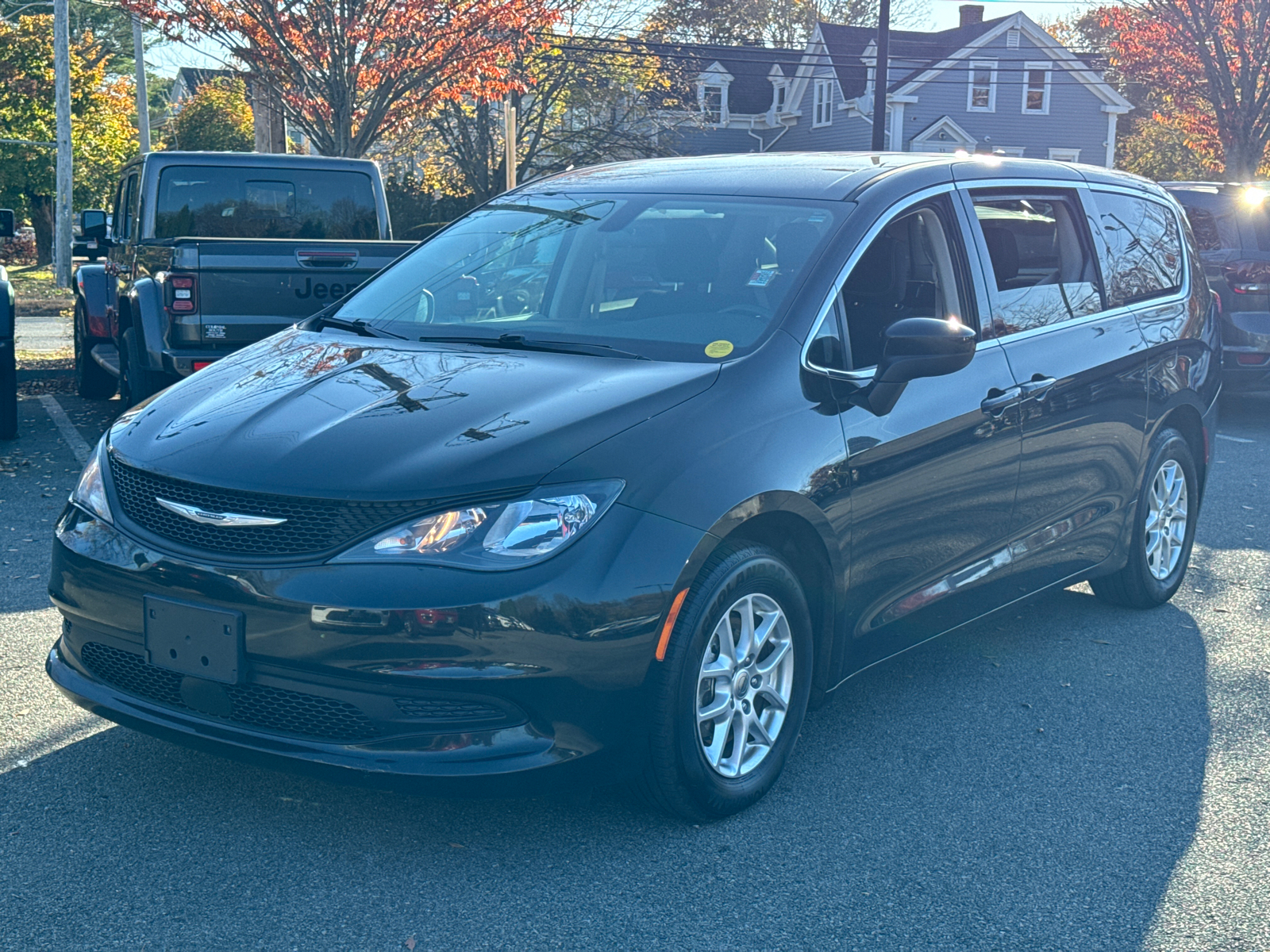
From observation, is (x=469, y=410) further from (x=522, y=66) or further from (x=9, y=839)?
(x=522, y=66)

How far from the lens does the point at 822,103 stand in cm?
4484

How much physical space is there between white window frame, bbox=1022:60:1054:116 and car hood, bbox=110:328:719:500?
43765 mm

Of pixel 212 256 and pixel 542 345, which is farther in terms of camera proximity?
pixel 212 256

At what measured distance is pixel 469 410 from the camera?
3.56m

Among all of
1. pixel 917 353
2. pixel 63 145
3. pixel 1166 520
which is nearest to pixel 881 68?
pixel 63 145

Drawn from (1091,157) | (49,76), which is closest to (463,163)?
(49,76)

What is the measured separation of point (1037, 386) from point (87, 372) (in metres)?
8.76

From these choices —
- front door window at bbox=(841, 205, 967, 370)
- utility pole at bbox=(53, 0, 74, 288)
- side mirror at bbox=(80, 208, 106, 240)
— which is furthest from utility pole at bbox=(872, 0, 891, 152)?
front door window at bbox=(841, 205, 967, 370)

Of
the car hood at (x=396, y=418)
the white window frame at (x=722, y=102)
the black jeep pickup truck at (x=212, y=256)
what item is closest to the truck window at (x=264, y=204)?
the black jeep pickup truck at (x=212, y=256)

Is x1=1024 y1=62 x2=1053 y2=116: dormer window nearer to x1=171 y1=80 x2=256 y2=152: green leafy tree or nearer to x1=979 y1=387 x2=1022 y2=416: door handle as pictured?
x1=171 y1=80 x2=256 y2=152: green leafy tree

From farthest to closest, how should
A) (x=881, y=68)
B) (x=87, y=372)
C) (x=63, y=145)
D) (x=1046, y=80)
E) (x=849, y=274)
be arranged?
(x=1046, y=80) < (x=881, y=68) < (x=63, y=145) < (x=87, y=372) < (x=849, y=274)

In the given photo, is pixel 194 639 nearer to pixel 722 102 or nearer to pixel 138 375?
pixel 138 375

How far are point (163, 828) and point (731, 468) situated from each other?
Result: 1.78m

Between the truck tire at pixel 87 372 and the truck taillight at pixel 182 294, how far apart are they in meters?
3.38
